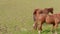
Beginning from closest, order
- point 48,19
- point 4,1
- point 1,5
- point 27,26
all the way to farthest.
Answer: point 48,19
point 27,26
point 1,5
point 4,1

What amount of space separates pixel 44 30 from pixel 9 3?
31.5 feet

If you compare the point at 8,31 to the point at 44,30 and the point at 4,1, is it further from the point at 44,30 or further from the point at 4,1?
the point at 4,1

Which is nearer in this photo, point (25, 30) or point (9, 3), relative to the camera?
point (25, 30)

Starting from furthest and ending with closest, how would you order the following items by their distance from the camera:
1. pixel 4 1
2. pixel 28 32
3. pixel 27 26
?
pixel 4 1, pixel 27 26, pixel 28 32

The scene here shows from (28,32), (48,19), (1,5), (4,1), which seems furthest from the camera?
(4,1)

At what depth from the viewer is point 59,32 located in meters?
8.27

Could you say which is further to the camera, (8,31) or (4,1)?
(4,1)

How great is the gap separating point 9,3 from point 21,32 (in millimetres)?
9483

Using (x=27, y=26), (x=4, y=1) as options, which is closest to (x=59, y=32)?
(x=27, y=26)

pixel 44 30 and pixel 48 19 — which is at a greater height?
pixel 48 19

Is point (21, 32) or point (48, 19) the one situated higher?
point (48, 19)

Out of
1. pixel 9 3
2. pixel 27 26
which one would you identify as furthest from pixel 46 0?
pixel 27 26

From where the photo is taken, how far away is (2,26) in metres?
9.98

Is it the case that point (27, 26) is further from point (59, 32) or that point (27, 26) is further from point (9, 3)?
point (9, 3)
